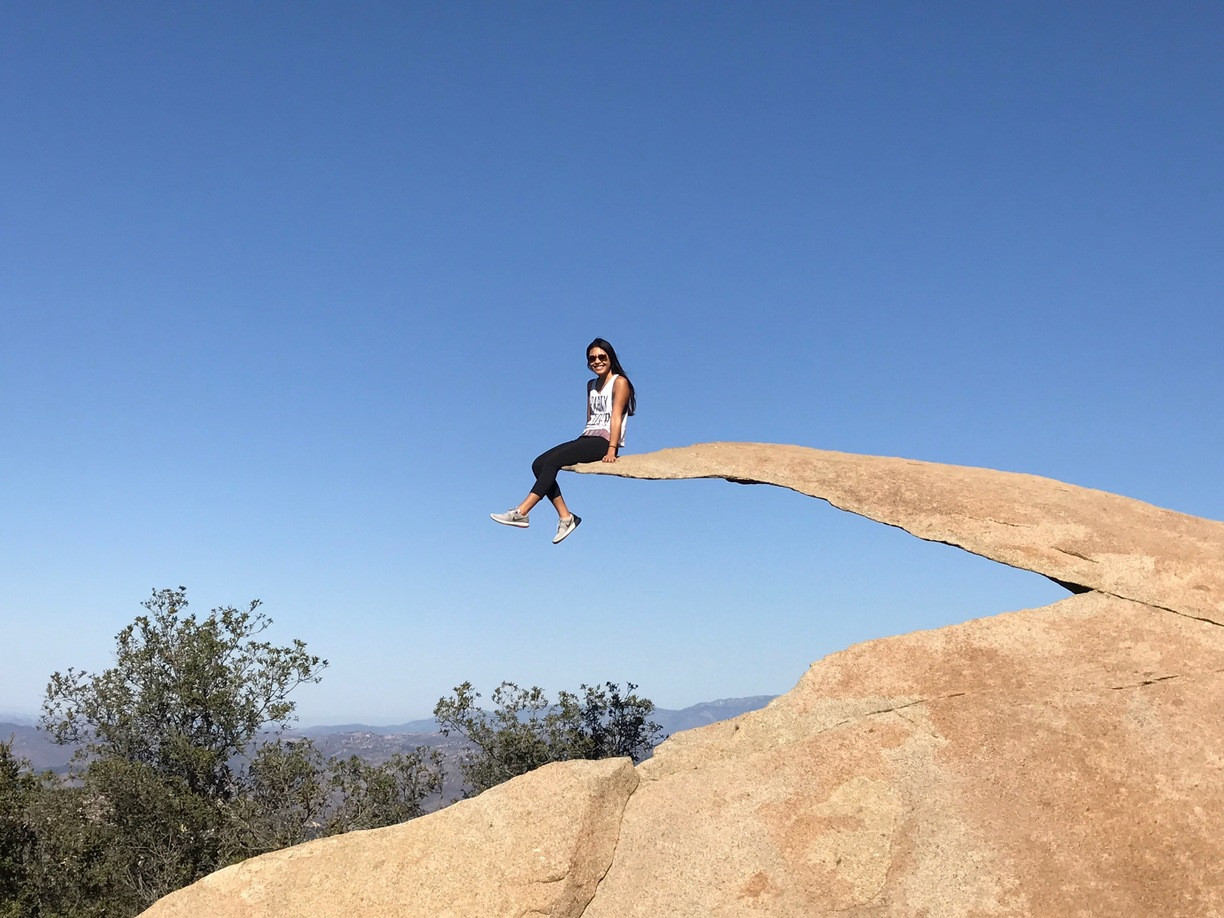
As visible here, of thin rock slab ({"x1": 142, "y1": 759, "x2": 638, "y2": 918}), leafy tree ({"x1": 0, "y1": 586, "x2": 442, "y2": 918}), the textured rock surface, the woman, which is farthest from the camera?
leafy tree ({"x1": 0, "y1": 586, "x2": 442, "y2": 918})

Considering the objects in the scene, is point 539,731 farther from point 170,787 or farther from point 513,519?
point 513,519

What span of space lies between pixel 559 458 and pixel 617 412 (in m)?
0.83

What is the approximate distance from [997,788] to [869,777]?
0.92 metres

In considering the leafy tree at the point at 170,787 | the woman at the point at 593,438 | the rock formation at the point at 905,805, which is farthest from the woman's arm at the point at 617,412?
the leafy tree at the point at 170,787

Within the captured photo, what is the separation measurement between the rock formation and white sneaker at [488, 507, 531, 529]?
3052 millimetres

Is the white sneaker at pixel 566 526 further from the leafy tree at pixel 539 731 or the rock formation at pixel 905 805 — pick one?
the leafy tree at pixel 539 731

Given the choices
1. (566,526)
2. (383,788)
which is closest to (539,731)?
(383,788)

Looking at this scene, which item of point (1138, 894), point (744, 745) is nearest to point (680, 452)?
point (744, 745)

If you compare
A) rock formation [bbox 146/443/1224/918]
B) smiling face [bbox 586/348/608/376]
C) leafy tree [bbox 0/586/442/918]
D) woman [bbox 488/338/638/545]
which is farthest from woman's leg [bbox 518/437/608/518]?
leafy tree [bbox 0/586/442/918]

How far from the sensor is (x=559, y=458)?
10.7 m

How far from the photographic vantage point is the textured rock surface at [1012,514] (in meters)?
8.70

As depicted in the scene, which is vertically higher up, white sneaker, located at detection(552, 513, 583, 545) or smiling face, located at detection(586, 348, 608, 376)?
smiling face, located at detection(586, 348, 608, 376)

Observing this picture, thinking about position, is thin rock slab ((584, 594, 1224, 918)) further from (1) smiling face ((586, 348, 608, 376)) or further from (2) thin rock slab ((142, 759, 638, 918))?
(1) smiling face ((586, 348, 608, 376))

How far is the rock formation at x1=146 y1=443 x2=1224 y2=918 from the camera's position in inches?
269
